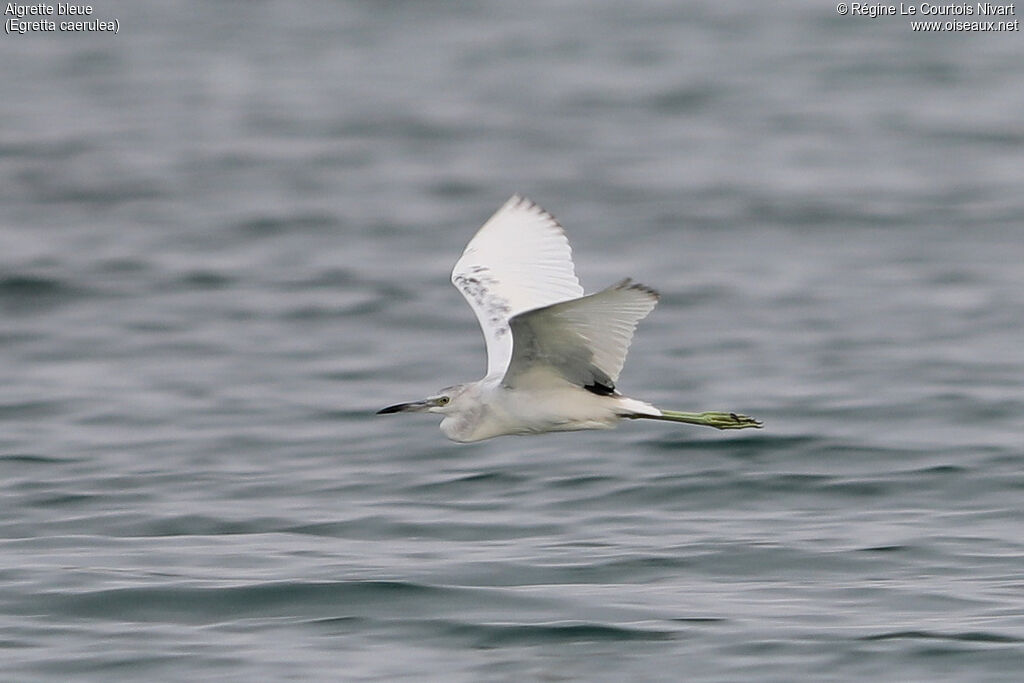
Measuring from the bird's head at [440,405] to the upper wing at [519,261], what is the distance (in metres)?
0.89

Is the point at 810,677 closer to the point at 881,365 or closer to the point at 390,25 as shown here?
the point at 881,365

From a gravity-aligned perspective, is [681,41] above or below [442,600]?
above

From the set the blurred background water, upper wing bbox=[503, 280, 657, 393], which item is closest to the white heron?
upper wing bbox=[503, 280, 657, 393]

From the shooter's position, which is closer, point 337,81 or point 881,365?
point 881,365

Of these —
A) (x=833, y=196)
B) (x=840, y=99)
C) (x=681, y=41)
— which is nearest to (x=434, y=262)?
(x=833, y=196)

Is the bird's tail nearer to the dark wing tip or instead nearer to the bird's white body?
the bird's white body

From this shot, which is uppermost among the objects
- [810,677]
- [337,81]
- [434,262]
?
[337,81]

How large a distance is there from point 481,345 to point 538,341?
22.5ft

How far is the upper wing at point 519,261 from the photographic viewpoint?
33.7ft

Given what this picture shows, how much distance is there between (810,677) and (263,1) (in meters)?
24.7

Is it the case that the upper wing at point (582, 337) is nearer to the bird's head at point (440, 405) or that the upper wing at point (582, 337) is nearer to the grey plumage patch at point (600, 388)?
the grey plumage patch at point (600, 388)

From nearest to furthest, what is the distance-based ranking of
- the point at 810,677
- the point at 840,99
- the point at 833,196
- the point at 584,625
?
1. the point at 810,677
2. the point at 584,625
3. the point at 833,196
4. the point at 840,99

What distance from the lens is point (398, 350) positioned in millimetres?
15359

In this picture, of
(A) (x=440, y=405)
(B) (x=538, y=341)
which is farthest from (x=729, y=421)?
(B) (x=538, y=341)
